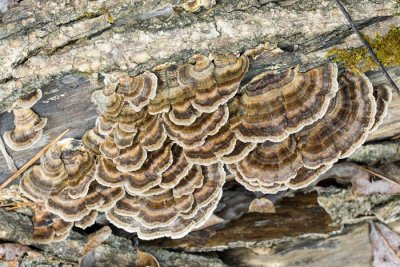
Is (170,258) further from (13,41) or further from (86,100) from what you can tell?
(13,41)

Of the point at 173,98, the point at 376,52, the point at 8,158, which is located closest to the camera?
the point at 173,98

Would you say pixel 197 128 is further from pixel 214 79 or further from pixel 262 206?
pixel 262 206

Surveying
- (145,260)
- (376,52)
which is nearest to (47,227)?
(145,260)

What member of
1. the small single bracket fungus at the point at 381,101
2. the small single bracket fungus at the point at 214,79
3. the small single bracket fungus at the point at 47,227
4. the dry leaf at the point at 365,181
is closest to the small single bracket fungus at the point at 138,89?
the small single bracket fungus at the point at 214,79

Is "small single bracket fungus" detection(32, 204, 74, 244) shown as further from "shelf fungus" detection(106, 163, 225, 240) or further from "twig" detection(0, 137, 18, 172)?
"shelf fungus" detection(106, 163, 225, 240)

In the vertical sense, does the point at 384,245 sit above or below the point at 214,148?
below

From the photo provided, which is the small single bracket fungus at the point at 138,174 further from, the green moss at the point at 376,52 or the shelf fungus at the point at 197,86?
the green moss at the point at 376,52

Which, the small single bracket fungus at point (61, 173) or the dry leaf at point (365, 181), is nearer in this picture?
the small single bracket fungus at point (61, 173)
